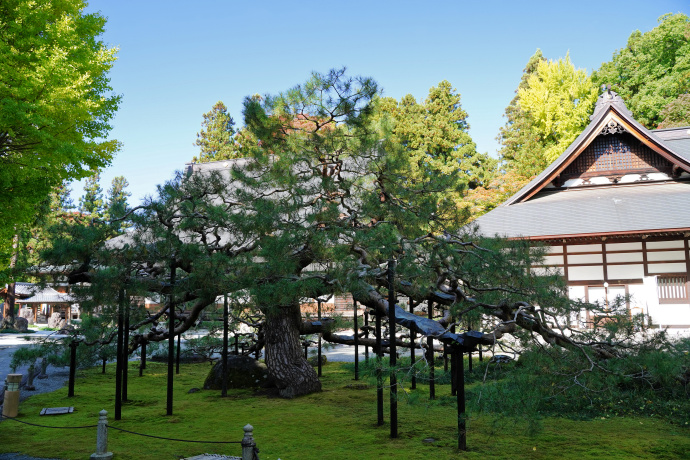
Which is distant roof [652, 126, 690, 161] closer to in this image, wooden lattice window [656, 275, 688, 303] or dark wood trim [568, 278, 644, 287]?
wooden lattice window [656, 275, 688, 303]

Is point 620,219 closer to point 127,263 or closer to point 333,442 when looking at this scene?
point 333,442

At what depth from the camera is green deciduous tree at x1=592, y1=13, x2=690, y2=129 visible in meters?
29.6

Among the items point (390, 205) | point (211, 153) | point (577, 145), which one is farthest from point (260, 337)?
point (211, 153)

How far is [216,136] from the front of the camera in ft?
145

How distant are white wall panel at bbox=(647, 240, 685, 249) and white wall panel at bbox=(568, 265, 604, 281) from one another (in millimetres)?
1845

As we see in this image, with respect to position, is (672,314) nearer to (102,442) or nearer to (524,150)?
(524,150)

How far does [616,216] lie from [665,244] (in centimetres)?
223

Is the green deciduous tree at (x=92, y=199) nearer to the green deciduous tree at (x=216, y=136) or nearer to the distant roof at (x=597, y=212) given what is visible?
the green deciduous tree at (x=216, y=136)

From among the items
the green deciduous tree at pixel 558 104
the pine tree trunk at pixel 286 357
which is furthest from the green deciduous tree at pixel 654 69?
the pine tree trunk at pixel 286 357

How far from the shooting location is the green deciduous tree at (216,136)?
4331 centimetres

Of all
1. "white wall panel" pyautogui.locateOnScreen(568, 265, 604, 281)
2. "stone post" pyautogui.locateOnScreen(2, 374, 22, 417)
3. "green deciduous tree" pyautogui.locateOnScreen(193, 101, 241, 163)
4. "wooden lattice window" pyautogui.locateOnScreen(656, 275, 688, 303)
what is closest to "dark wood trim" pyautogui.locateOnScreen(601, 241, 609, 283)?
"white wall panel" pyautogui.locateOnScreen(568, 265, 604, 281)

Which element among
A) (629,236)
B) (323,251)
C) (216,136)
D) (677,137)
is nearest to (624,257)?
(629,236)

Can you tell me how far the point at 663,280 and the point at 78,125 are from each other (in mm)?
19954

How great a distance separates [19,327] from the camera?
30547 mm
